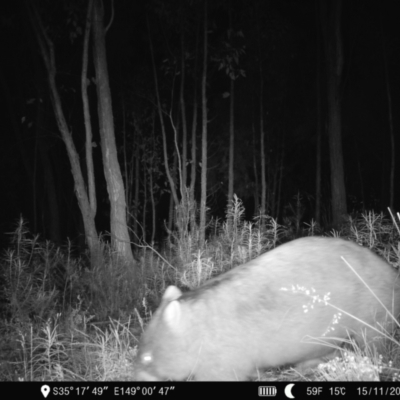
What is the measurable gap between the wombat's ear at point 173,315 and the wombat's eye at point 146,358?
0.21 metres

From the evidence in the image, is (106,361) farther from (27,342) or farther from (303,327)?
(303,327)

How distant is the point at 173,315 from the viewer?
254cm

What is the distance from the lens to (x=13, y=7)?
1281cm

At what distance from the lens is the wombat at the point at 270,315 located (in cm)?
252

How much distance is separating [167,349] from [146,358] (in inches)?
5.5

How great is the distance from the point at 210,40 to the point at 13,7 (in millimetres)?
6461

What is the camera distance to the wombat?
252cm

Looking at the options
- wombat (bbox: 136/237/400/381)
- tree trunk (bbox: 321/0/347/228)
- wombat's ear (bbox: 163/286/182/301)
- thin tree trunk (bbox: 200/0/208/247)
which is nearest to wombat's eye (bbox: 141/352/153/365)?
wombat (bbox: 136/237/400/381)

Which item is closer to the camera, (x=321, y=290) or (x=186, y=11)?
(x=321, y=290)
